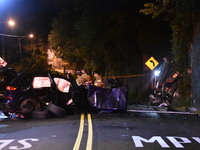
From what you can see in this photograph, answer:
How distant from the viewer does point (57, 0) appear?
124 ft

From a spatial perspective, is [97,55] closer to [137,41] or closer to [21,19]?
[137,41]

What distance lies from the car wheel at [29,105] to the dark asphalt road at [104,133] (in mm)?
1013

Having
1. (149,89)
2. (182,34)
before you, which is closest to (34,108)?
(182,34)

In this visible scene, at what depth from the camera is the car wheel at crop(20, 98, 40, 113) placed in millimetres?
14680

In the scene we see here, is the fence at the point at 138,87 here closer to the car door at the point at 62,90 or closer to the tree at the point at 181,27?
the tree at the point at 181,27

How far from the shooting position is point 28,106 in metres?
14.8

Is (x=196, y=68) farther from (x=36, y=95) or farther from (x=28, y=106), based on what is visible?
(x=28, y=106)

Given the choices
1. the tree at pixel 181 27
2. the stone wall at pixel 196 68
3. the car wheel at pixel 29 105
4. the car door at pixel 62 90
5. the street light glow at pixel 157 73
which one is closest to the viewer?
the car wheel at pixel 29 105

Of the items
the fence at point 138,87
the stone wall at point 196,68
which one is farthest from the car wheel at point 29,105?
the fence at point 138,87

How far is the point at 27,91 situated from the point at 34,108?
28.7 inches

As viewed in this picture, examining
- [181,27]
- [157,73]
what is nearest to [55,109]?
[181,27]

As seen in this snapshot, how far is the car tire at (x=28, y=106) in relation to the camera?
1466cm

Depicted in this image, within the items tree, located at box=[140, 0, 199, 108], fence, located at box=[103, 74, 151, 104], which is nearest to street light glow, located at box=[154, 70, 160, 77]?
tree, located at box=[140, 0, 199, 108]

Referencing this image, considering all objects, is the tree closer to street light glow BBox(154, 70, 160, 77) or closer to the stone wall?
the stone wall
